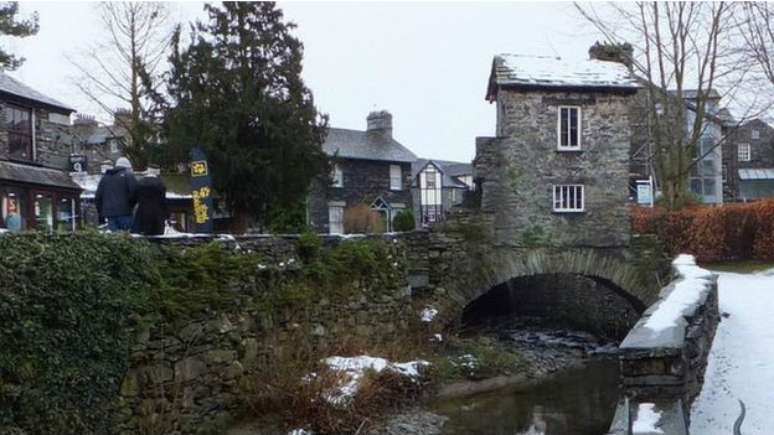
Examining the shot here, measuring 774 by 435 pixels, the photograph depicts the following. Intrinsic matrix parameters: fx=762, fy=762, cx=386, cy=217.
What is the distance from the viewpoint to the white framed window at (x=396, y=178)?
39438 mm

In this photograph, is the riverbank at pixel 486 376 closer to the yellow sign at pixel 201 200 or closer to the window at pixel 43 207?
the yellow sign at pixel 201 200

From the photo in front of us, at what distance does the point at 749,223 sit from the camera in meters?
20.4

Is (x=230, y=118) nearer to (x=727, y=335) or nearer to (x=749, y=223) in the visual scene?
(x=749, y=223)

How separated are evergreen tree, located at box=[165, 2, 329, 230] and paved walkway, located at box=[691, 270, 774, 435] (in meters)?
15.6

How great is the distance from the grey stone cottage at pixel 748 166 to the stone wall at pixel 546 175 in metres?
34.9

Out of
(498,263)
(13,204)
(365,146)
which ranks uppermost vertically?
(365,146)

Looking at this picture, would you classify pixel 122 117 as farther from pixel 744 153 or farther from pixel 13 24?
pixel 744 153

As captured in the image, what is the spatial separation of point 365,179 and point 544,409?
85.9 feet

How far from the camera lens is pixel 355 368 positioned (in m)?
11.9

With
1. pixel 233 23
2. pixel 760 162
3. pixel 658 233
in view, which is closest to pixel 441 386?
pixel 658 233

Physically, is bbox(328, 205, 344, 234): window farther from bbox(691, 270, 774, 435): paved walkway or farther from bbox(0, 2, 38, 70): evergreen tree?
bbox(691, 270, 774, 435): paved walkway

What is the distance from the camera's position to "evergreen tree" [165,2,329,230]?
23.6m

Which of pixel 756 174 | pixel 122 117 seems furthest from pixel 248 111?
pixel 756 174

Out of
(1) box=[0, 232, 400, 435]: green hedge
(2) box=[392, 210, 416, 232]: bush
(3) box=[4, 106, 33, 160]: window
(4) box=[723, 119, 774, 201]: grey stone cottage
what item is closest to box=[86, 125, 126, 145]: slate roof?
(2) box=[392, 210, 416, 232]: bush
